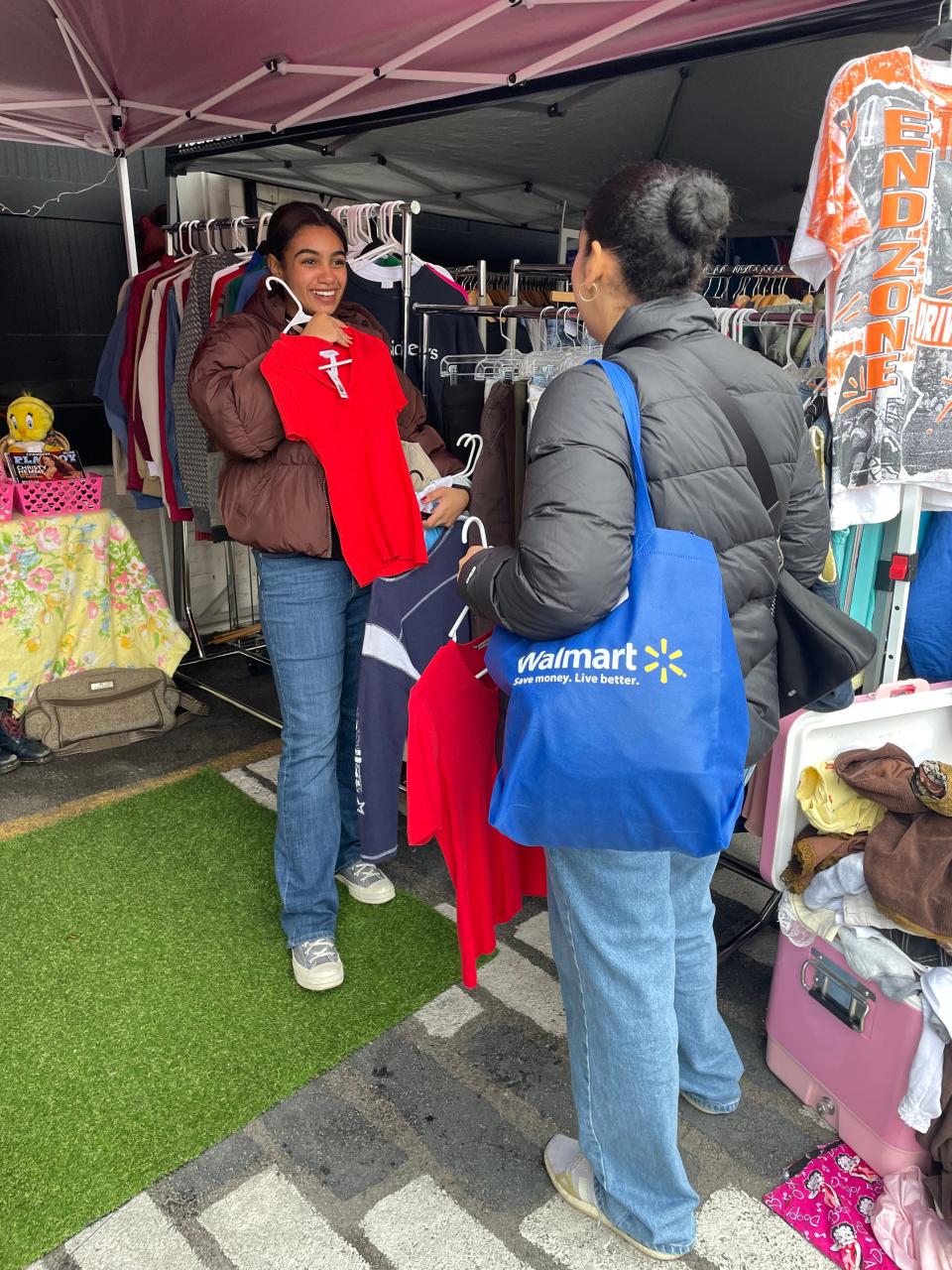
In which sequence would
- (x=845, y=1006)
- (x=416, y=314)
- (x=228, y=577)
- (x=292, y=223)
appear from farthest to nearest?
(x=228, y=577), (x=416, y=314), (x=292, y=223), (x=845, y=1006)

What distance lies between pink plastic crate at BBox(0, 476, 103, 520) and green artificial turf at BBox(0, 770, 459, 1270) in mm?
1152

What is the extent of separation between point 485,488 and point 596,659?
3.39 feet

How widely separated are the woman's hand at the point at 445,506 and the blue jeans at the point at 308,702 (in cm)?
24

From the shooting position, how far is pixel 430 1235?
5.10ft

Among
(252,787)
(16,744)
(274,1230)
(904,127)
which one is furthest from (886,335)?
(16,744)

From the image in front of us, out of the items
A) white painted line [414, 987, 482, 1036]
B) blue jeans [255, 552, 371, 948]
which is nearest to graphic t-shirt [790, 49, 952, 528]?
blue jeans [255, 552, 371, 948]

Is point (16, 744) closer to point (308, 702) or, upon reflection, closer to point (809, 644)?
point (308, 702)

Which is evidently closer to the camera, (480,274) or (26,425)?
(480,274)

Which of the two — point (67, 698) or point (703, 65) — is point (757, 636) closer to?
point (67, 698)

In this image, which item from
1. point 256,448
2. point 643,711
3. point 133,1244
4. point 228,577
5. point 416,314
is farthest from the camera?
point 228,577

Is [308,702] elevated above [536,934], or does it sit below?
above

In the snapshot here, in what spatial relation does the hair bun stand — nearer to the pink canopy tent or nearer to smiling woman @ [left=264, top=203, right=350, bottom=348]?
smiling woman @ [left=264, top=203, right=350, bottom=348]

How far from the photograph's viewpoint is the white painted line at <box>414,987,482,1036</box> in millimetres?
2041

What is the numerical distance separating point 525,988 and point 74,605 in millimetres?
2274
